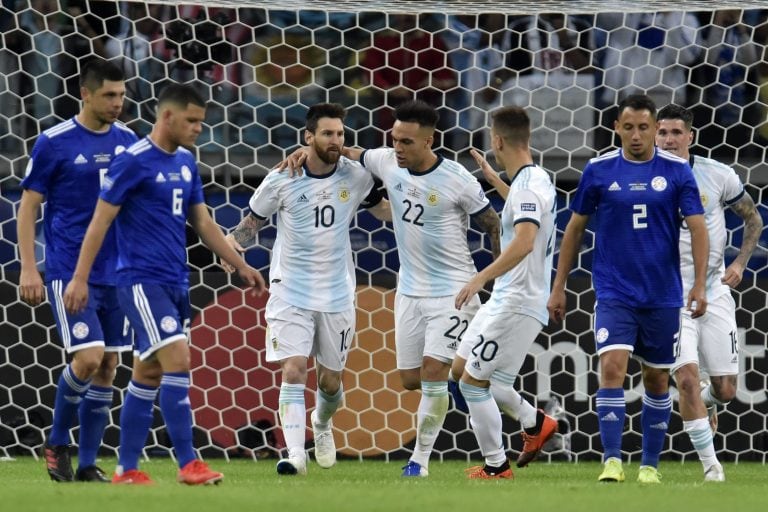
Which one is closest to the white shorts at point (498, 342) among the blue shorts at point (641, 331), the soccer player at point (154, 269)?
the blue shorts at point (641, 331)

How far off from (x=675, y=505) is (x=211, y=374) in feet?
14.4

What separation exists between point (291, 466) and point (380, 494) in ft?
5.86

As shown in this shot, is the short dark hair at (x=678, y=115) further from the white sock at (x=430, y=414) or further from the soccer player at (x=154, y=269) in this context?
the soccer player at (x=154, y=269)

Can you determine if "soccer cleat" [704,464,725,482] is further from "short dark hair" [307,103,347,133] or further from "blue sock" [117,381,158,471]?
"blue sock" [117,381,158,471]

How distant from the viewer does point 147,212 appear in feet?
21.0

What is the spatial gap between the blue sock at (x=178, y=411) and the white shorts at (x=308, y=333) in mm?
1699

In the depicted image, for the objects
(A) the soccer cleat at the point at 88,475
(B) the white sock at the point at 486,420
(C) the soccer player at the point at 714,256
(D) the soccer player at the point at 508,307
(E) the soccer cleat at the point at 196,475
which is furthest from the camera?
(C) the soccer player at the point at 714,256

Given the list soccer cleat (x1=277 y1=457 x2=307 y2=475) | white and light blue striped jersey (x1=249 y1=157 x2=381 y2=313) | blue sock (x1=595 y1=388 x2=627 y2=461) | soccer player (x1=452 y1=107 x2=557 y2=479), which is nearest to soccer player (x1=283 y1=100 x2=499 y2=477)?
white and light blue striped jersey (x1=249 y1=157 x2=381 y2=313)

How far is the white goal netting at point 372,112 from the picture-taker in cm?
948

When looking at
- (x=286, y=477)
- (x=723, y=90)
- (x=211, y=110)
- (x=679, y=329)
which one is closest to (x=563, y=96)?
(x=723, y=90)

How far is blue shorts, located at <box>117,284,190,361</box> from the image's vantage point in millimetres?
6336

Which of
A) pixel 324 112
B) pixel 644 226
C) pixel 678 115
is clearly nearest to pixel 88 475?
pixel 324 112

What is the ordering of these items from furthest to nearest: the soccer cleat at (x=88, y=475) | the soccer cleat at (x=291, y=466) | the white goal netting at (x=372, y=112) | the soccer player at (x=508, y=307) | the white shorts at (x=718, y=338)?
the white goal netting at (x=372, y=112) < the white shorts at (x=718, y=338) < the soccer cleat at (x=291, y=466) < the soccer player at (x=508, y=307) < the soccer cleat at (x=88, y=475)

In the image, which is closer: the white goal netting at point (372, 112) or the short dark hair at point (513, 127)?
the short dark hair at point (513, 127)
